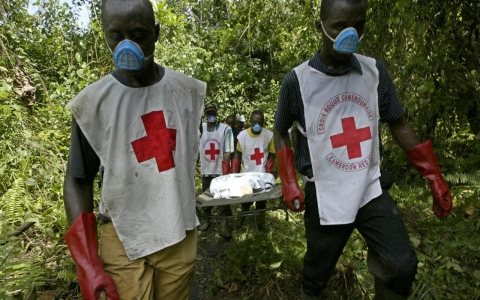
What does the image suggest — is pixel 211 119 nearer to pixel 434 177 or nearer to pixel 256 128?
pixel 256 128

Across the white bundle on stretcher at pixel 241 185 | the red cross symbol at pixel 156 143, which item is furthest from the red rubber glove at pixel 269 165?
the red cross symbol at pixel 156 143

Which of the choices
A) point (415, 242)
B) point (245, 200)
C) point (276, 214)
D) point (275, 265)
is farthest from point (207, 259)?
point (415, 242)

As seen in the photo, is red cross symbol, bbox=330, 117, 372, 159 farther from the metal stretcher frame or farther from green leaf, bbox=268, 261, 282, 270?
green leaf, bbox=268, 261, 282, 270

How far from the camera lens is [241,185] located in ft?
9.89

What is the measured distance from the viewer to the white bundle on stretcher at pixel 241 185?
2.96m

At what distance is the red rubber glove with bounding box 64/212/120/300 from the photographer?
128 centimetres

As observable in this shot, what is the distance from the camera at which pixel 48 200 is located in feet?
14.0

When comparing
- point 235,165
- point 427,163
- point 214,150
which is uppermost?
point 214,150

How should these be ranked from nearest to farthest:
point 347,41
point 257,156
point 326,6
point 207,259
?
1. point 347,41
2. point 326,6
3. point 207,259
4. point 257,156

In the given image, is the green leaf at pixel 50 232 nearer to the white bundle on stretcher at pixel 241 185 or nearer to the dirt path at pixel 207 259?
the dirt path at pixel 207 259

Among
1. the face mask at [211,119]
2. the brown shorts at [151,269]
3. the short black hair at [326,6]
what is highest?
the short black hair at [326,6]

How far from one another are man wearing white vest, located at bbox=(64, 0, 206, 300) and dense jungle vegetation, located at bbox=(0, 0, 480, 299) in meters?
1.15

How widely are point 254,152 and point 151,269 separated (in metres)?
3.39

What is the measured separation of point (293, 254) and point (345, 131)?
1706 mm
